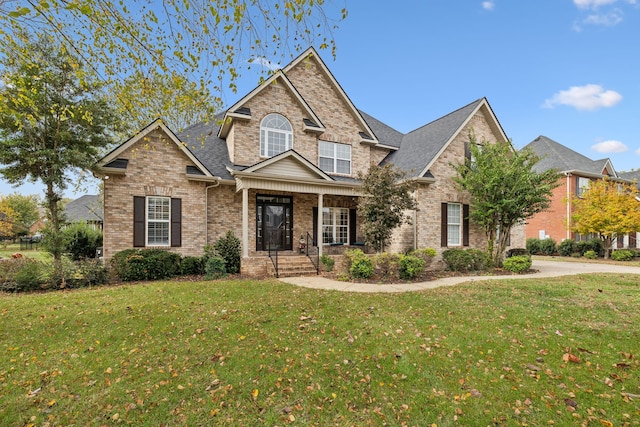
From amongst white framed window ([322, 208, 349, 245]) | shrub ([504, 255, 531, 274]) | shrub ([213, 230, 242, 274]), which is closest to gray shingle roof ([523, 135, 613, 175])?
shrub ([504, 255, 531, 274])

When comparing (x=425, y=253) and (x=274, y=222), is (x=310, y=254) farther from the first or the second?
(x=425, y=253)

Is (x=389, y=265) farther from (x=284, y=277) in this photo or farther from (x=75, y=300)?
(x=75, y=300)

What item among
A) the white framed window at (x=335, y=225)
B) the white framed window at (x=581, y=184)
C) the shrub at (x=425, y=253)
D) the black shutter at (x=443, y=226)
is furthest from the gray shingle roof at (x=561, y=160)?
the white framed window at (x=335, y=225)

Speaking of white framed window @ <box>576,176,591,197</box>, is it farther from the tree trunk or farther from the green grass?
the tree trunk

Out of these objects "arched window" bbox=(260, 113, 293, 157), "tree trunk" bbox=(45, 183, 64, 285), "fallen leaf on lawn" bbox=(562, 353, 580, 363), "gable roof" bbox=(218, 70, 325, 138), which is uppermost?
"gable roof" bbox=(218, 70, 325, 138)

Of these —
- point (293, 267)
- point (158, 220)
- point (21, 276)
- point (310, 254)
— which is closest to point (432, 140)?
point (310, 254)

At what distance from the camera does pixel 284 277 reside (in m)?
10.6

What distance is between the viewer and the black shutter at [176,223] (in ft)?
37.3

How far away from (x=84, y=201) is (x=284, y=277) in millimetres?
34462

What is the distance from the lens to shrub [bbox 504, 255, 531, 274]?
12805 mm

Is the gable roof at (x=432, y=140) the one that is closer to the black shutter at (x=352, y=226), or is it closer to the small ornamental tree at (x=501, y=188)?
the small ornamental tree at (x=501, y=188)

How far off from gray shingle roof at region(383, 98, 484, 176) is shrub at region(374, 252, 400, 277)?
464cm

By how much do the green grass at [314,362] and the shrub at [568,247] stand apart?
1794 cm

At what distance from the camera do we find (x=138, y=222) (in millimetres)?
10883
